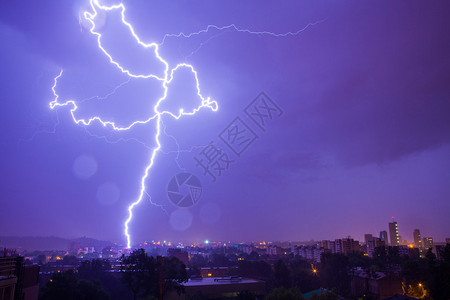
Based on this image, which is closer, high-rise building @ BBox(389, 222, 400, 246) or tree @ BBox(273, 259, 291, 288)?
tree @ BBox(273, 259, 291, 288)

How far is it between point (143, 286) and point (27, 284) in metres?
7.89

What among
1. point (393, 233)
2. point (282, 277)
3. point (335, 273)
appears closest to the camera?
point (282, 277)

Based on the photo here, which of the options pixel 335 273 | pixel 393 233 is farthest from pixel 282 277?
pixel 393 233

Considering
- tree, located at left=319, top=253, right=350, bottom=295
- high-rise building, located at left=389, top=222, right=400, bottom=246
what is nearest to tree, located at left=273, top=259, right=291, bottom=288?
tree, located at left=319, top=253, right=350, bottom=295

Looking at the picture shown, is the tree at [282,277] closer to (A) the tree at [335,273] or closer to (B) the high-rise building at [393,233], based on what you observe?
(A) the tree at [335,273]

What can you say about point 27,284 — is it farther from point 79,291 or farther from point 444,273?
point 444,273

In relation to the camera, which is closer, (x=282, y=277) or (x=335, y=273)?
(x=282, y=277)

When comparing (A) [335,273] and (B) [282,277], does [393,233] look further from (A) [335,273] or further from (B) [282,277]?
(B) [282,277]

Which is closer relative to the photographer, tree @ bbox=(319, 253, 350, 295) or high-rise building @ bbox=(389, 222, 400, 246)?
tree @ bbox=(319, 253, 350, 295)

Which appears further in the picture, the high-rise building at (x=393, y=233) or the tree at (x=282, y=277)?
the high-rise building at (x=393, y=233)

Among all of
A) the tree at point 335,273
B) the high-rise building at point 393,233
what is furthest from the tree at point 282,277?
the high-rise building at point 393,233

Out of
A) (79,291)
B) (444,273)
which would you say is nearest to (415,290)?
(444,273)

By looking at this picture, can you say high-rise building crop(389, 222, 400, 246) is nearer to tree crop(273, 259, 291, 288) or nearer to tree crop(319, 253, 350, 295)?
tree crop(319, 253, 350, 295)

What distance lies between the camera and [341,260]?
28844 mm
